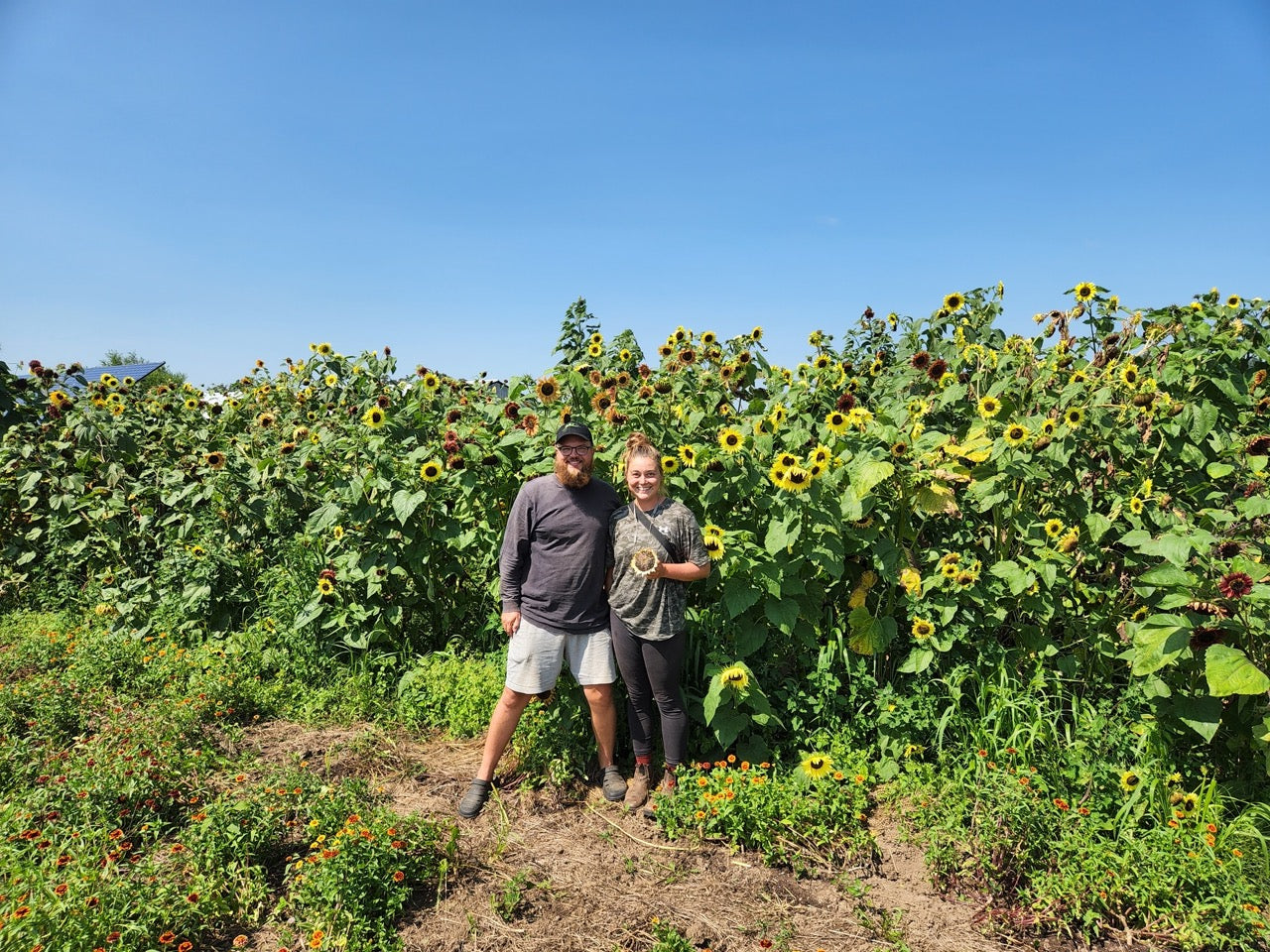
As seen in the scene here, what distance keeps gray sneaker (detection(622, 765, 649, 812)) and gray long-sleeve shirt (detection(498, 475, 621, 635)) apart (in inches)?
26.2

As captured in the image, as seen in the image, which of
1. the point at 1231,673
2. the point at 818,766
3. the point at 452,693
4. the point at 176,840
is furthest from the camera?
the point at 452,693

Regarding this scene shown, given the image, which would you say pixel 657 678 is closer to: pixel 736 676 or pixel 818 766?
pixel 736 676

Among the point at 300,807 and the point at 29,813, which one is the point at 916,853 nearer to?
the point at 300,807

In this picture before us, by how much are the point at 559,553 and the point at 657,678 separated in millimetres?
652

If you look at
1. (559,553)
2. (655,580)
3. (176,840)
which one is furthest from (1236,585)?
(176,840)

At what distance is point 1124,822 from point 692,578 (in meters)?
1.80

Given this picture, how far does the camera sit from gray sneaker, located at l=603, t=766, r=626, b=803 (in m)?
3.21

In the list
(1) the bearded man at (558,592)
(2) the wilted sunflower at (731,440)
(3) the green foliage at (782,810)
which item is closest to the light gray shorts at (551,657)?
(1) the bearded man at (558,592)

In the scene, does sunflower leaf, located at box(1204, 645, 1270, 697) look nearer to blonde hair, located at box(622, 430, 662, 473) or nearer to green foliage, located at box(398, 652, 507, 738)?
blonde hair, located at box(622, 430, 662, 473)

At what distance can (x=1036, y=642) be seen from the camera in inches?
126

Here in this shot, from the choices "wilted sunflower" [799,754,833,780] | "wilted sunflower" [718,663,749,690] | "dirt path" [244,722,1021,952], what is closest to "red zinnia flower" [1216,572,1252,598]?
"dirt path" [244,722,1021,952]

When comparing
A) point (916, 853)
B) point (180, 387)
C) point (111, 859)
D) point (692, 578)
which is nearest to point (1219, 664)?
point (916, 853)

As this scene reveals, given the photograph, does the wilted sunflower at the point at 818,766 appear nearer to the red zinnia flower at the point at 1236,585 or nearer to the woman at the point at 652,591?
the woman at the point at 652,591

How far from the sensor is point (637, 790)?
3191 millimetres
